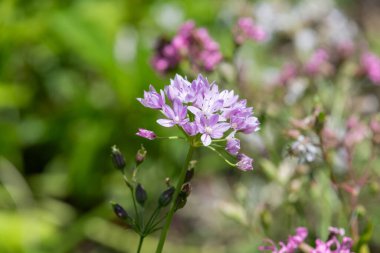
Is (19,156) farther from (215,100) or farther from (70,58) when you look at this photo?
(215,100)

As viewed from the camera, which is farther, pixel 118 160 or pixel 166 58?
pixel 166 58

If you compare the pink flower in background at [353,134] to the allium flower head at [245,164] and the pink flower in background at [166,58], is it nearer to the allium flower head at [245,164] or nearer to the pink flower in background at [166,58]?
the pink flower in background at [166,58]

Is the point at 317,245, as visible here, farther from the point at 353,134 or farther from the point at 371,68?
the point at 371,68

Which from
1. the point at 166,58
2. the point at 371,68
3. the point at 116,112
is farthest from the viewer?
the point at 116,112

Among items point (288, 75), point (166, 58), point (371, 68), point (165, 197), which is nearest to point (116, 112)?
point (288, 75)

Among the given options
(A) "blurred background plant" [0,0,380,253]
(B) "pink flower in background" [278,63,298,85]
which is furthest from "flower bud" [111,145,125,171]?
(B) "pink flower in background" [278,63,298,85]

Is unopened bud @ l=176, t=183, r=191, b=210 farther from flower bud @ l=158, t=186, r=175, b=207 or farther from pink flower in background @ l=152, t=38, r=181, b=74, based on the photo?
pink flower in background @ l=152, t=38, r=181, b=74
